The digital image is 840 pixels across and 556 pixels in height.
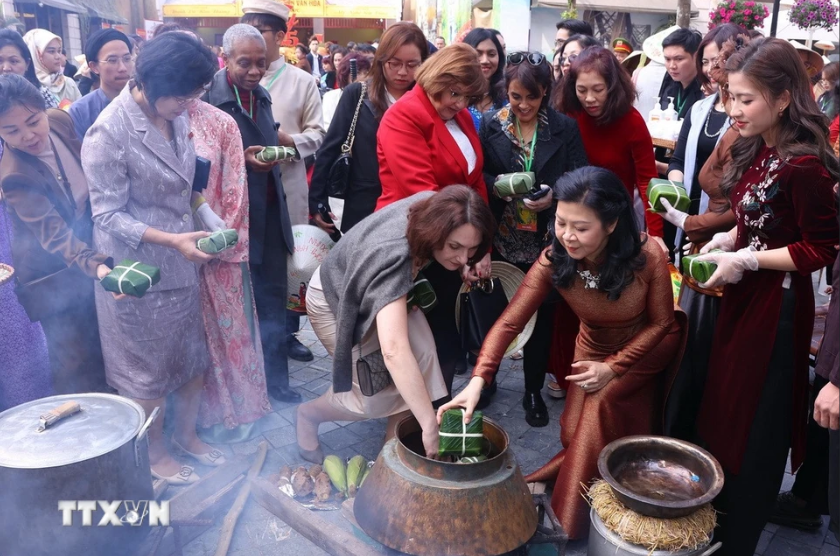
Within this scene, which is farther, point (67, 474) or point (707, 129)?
point (707, 129)

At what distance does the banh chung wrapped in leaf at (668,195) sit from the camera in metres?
3.38

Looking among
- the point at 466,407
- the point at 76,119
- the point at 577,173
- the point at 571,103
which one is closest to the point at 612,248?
the point at 577,173

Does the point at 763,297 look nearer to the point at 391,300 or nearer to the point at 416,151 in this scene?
the point at 391,300

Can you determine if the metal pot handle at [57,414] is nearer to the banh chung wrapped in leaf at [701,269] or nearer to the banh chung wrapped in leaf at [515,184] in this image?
the banh chung wrapped in leaf at [515,184]

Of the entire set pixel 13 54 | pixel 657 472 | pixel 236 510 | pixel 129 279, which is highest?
pixel 13 54

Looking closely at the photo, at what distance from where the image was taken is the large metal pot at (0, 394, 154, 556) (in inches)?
90.1

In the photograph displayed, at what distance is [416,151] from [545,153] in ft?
2.65

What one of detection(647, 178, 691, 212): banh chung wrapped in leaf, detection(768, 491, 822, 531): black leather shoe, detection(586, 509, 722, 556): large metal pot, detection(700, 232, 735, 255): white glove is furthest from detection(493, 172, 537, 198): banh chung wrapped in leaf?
detection(768, 491, 822, 531): black leather shoe

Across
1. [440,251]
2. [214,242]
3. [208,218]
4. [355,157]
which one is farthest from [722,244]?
[208,218]

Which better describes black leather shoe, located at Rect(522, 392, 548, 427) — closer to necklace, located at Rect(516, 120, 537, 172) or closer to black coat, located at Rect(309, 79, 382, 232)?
necklace, located at Rect(516, 120, 537, 172)

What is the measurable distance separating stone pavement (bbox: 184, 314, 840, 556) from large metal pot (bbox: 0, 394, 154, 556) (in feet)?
1.90

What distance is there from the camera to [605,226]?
2854 millimetres

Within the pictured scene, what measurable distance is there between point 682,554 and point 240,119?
319 cm

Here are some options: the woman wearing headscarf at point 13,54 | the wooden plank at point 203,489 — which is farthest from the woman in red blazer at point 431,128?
the woman wearing headscarf at point 13,54
